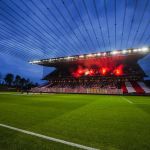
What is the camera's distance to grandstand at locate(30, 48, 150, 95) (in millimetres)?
46134

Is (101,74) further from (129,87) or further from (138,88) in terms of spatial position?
(138,88)

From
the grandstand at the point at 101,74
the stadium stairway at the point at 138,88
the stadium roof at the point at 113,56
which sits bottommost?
the stadium stairway at the point at 138,88

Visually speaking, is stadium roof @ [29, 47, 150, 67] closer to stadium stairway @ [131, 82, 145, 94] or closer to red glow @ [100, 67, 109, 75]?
red glow @ [100, 67, 109, 75]

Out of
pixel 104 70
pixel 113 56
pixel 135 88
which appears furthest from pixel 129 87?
pixel 104 70

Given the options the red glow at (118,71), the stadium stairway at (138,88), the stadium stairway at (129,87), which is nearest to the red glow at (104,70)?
the red glow at (118,71)

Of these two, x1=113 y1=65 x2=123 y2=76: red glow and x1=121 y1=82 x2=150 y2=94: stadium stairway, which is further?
x1=113 y1=65 x2=123 y2=76: red glow

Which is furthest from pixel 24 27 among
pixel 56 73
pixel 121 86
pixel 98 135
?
pixel 56 73

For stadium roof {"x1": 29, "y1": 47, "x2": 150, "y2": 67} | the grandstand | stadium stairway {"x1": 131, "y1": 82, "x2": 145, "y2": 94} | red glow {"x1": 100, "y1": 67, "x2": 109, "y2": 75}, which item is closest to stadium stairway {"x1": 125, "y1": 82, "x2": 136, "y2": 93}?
the grandstand

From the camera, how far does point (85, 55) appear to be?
4850 centimetres

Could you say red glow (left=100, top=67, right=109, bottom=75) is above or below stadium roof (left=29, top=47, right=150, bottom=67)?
below

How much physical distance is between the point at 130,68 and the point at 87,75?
14.5 meters

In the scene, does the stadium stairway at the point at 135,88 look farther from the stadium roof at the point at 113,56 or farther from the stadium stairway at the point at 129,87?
the stadium roof at the point at 113,56

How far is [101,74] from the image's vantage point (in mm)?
55844

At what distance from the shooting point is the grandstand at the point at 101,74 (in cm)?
4613
